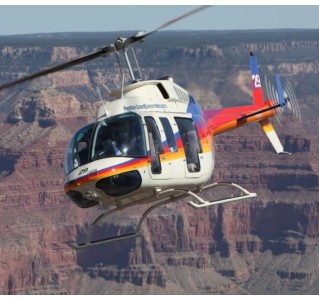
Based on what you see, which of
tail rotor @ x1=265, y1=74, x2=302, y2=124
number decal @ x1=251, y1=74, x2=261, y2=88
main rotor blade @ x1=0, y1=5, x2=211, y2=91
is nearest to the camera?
main rotor blade @ x1=0, y1=5, x2=211, y2=91

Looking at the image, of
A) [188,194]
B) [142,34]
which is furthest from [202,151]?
[142,34]

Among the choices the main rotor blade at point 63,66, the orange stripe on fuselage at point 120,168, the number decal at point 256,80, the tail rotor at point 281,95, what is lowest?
the orange stripe on fuselage at point 120,168

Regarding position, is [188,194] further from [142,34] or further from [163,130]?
[142,34]

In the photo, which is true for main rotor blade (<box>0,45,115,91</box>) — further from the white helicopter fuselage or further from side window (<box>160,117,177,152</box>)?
side window (<box>160,117,177,152</box>)

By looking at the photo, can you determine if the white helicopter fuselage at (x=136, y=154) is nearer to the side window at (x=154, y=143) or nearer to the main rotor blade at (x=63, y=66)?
the side window at (x=154, y=143)

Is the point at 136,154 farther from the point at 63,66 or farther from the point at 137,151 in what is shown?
the point at 63,66

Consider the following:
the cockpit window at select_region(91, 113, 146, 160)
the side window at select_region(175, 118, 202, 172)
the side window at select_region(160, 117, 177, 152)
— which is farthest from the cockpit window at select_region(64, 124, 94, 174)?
the side window at select_region(175, 118, 202, 172)

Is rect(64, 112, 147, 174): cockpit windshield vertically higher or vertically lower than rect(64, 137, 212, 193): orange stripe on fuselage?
higher

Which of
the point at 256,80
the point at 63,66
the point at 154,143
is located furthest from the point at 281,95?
the point at 63,66

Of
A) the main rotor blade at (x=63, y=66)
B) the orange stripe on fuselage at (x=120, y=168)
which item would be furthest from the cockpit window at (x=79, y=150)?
the main rotor blade at (x=63, y=66)
